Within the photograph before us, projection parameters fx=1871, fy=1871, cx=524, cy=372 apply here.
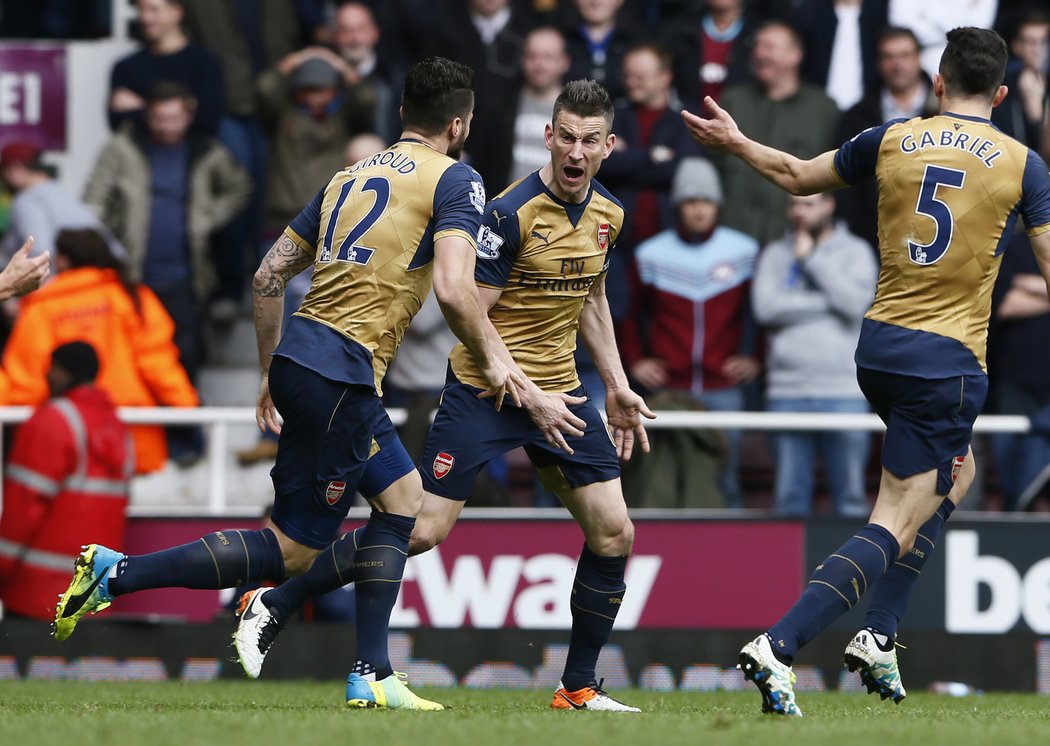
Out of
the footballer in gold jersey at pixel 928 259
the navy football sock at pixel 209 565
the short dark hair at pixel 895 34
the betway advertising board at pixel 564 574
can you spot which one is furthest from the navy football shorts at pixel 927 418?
the short dark hair at pixel 895 34

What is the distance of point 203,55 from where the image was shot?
41.0 feet

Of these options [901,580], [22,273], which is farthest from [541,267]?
[22,273]

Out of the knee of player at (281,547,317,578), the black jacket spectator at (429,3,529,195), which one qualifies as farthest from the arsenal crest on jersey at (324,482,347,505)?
the black jacket spectator at (429,3,529,195)

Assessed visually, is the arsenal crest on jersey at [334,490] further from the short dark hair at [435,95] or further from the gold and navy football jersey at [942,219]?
the gold and navy football jersey at [942,219]

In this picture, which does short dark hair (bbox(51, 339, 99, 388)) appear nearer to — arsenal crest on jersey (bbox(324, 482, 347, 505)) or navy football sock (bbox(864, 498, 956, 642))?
arsenal crest on jersey (bbox(324, 482, 347, 505))

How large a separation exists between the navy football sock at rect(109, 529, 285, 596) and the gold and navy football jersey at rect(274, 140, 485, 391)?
742 millimetres

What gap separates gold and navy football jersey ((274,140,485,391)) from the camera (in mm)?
7109

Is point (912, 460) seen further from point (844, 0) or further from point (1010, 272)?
point (844, 0)

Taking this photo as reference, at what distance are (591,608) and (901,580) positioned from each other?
129 cm

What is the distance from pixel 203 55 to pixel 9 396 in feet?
8.92

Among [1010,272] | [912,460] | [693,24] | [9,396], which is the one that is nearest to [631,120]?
[693,24]

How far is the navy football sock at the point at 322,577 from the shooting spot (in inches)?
298

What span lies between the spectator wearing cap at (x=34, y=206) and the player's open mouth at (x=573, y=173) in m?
5.12

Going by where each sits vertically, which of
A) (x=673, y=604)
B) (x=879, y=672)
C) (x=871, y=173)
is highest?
(x=871, y=173)
